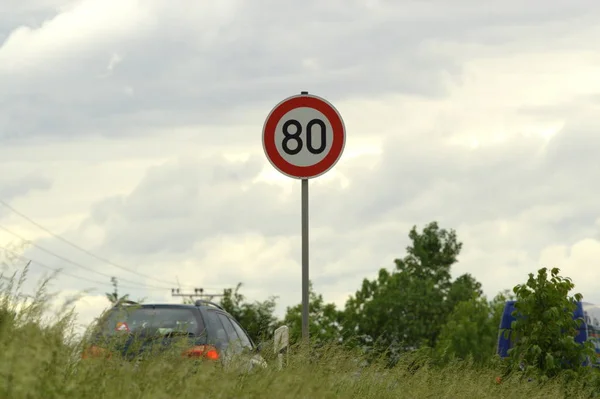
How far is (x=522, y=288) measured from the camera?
1642 cm

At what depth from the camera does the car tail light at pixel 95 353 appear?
24.3ft

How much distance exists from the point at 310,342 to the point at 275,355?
92 cm

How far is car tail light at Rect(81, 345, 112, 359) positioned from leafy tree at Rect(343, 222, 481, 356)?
319 ft

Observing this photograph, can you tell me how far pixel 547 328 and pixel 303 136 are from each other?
5.88m

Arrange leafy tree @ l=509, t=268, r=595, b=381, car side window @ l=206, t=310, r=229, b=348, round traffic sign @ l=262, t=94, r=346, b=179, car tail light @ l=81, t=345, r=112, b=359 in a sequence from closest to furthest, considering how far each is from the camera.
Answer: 1. car tail light @ l=81, t=345, r=112, b=359
2. round traffic sign @ l=262, t=94, r=346, b=179
3. car side window @ l=206, t=310, r=229, b=348
4. leafy tree @ l=509, t=268, r=595, b=381

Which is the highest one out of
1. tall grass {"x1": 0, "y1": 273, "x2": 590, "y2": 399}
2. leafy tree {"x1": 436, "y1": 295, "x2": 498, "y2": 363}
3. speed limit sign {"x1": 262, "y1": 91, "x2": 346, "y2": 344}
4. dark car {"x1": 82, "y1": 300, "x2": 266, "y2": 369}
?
leafy tree {"x1": 436, "y1": 295, "x2": 498, "y2": 363}

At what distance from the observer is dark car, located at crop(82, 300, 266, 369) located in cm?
818

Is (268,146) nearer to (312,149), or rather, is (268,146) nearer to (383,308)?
(312,149)

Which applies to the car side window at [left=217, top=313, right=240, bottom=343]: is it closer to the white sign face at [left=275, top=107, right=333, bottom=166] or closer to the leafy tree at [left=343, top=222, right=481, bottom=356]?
the white sign face at [left=275, top=107, right=333, bottom=166]

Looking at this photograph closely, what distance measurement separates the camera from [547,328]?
16.2 metres

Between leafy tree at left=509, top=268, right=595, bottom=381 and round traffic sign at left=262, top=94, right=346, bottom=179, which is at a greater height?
round traffic sign at left=262, top=94, right=346, bottom=179

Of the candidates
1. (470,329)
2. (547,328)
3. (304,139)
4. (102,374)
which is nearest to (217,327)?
(304,139)

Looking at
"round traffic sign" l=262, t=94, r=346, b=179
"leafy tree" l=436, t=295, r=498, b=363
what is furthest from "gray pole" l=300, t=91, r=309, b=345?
"leafy tree" l=436, t=295, r=498, b=363

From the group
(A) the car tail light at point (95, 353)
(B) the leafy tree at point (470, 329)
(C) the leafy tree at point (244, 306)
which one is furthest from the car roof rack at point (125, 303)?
(B) the leafy tree at point (470, 329)
